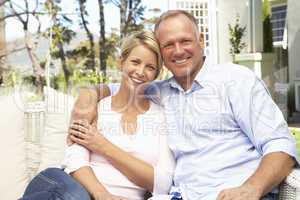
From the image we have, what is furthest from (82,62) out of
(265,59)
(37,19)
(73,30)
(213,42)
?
(265,59)

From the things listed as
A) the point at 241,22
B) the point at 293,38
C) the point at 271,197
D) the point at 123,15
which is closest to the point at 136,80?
the point at 271,197

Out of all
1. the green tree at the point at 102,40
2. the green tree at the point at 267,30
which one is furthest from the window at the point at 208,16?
the green tree at the point at 102,40

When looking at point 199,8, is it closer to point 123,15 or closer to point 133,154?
point 123,15

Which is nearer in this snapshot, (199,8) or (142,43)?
(142,43)

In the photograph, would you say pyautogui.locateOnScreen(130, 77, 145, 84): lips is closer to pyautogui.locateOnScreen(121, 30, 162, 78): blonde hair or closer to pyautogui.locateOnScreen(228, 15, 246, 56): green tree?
pyautogui.locateOnScreen(121, 30, 162, 78): blonde hair

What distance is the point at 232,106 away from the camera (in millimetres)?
1710

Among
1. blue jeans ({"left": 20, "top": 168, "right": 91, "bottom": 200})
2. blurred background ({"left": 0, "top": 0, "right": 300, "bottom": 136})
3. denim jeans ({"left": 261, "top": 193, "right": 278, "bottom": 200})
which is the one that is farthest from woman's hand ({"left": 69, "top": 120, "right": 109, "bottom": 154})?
blurred background ({"left": 0, "top": 0, "right": 300, "bottom": 136})

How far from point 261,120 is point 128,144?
58 cm

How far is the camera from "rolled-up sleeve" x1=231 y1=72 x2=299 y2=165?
1.57 m

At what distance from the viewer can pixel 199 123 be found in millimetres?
1774

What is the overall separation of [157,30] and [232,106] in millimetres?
490

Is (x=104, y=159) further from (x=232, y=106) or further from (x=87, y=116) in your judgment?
(x=232, y=106)

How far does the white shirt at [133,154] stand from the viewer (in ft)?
5.78

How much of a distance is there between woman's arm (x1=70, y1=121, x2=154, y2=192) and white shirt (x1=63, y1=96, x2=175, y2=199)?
0.03 m
